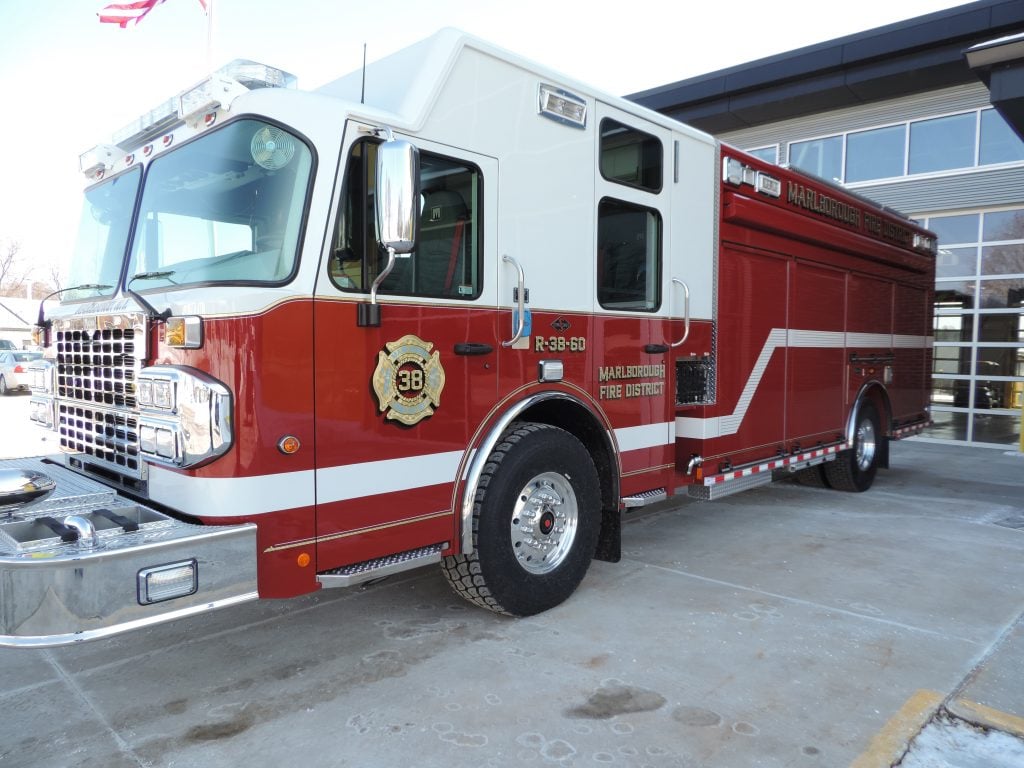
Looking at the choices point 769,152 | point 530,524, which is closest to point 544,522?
point 530,524

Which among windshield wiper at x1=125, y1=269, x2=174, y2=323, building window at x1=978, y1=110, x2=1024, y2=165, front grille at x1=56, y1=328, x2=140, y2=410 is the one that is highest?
building window at x1=978, y1=110, x2=1024, y2=165

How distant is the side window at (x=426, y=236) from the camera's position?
3.05 m

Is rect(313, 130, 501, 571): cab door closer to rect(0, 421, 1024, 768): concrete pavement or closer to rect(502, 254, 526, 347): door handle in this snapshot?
rect(502, 254, 526, 347): door handle

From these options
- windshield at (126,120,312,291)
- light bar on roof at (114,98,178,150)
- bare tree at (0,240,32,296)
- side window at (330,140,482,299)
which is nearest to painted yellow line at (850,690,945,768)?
side window at (330,140,482,299)

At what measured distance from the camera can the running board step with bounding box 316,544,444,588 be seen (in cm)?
305

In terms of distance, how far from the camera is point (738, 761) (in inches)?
105

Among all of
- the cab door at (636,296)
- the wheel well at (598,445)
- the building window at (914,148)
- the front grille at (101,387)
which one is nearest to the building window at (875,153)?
the building window at (914,148)

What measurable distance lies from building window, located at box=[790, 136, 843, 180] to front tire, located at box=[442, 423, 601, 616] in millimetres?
11026

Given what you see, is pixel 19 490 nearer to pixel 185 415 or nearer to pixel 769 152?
pixel 185 415

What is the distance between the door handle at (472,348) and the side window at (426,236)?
226 millimetres

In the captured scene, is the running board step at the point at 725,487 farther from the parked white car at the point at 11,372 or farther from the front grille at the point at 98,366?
the parked white car at the point at 11,372

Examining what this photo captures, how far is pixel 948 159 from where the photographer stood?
1198cm

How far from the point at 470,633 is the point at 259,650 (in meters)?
1.04

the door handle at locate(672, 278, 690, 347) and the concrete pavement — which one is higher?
the door handle at locate(672, 278, 690, 347)
